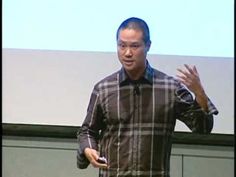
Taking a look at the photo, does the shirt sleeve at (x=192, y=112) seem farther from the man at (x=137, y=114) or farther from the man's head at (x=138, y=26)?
the man's head at (x=138, y=26)

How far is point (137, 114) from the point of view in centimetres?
132

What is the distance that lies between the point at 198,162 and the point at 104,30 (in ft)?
2.56

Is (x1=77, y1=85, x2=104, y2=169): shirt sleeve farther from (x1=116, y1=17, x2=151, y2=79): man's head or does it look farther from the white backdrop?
the white backdrop

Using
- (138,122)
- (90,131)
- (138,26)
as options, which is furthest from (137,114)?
(138,26)

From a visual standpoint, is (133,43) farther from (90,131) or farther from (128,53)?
(90,131)

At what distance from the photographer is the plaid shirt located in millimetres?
1296

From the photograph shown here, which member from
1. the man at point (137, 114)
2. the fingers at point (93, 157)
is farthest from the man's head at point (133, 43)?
the fingers at point (93, 157)

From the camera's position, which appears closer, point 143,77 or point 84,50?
point 143,77

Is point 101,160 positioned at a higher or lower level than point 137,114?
lower

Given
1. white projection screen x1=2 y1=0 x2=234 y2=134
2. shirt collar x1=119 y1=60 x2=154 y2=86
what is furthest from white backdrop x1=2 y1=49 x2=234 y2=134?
shirt collar x1=119 y1=60 x2=154 y2=86

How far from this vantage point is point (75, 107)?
7.25 ft

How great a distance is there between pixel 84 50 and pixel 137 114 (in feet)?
3.00

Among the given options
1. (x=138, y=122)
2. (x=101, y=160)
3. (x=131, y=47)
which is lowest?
(x=101, y=160)

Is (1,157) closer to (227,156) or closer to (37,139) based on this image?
(37,139)
